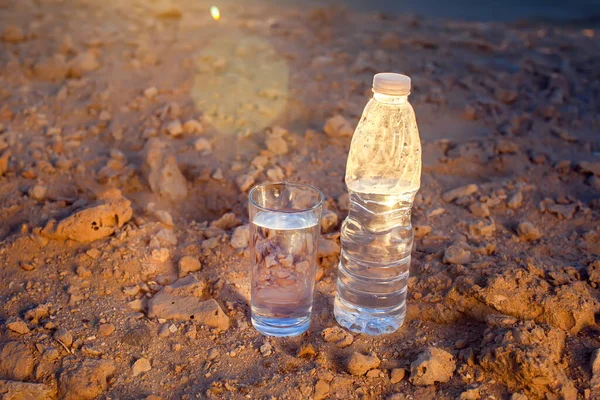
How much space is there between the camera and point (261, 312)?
281cm

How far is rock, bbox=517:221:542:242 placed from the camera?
3.52 m

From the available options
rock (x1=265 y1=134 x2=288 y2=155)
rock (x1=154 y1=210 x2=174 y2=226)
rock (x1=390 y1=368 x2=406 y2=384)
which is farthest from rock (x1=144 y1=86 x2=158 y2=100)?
rock (x1=390 y1=368 x2=406 y2=384)

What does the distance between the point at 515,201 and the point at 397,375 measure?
5.50 ft

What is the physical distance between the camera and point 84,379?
2.47m

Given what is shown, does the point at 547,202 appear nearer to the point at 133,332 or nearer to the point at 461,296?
the point at 461,296

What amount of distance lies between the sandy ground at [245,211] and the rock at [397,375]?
1.7 inches

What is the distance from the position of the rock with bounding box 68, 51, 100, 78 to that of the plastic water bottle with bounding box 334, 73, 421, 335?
2.91 metres

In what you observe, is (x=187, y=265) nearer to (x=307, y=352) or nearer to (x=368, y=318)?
(x=307, y=352)

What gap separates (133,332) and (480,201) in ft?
7.08

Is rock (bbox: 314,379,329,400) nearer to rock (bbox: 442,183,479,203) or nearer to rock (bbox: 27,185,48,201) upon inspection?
rock (bbox: 442,183,479,203)

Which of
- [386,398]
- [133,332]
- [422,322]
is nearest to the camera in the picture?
[386,398]

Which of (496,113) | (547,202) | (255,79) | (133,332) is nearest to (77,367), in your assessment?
(133,332)

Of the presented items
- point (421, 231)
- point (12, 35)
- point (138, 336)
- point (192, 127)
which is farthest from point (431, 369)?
point (12, 35)

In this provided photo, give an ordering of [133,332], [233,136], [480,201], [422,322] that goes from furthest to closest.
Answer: [233,136], [480,201], [422,322], [133,332]
